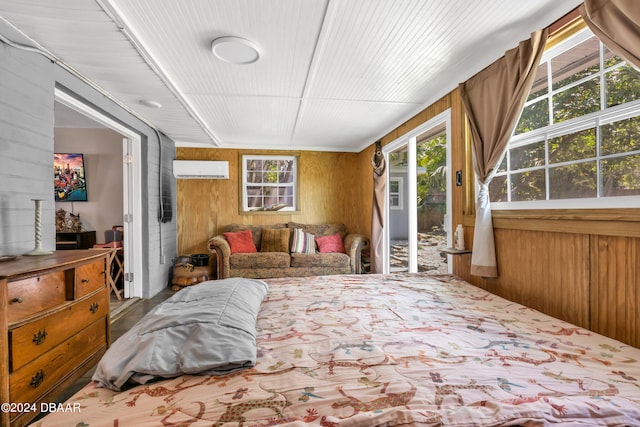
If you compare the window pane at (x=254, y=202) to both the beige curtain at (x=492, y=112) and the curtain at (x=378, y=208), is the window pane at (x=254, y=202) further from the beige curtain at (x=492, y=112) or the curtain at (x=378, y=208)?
the beige curtain at (x=492, y=112)

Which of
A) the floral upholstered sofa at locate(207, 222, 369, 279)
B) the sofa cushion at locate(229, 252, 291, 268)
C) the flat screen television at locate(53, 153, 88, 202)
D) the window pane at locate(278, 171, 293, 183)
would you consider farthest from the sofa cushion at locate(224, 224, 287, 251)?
the flat screen television at locate(53, 153, 88, 202)

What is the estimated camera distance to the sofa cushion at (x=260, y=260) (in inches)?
178

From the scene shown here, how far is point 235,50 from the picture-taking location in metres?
2.24

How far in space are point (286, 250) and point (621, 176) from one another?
415cm

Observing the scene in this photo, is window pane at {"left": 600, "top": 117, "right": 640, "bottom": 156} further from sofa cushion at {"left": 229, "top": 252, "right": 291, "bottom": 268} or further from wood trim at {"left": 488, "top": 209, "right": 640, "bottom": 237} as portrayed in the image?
sofa cushion at {"left": 229, "top": 252, "right": 291, "bottom": 268}

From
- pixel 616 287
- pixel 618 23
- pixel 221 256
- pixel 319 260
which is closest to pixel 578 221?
pixel 616 287

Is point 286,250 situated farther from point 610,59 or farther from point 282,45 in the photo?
point 610,59

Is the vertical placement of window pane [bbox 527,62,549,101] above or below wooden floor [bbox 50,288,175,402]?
above

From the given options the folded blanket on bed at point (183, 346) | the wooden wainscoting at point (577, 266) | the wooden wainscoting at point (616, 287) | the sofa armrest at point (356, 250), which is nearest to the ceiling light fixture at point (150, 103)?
the folded blanket on bed at point (183, 346)

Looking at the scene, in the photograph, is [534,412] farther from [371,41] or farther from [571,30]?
[371,41]

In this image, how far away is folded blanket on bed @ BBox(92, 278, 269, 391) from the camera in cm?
93

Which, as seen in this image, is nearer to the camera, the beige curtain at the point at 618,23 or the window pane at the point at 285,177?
the beige curtain at the point at 618,23

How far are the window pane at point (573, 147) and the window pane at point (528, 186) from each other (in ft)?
0.45

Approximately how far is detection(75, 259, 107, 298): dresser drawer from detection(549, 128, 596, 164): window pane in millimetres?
3108
